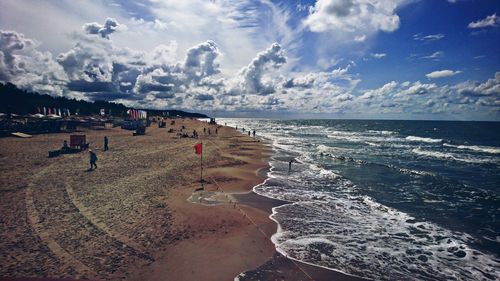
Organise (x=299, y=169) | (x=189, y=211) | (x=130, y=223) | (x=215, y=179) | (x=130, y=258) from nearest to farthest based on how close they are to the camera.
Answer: (x=130, y=258) → (x=130, y=223) → (x=189, y=211) → (x=215, y=179) → (x=299, y=169)

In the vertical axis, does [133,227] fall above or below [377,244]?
above

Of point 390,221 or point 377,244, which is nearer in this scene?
point 377,244

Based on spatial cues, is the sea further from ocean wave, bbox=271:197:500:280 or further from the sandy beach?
the sandy beach

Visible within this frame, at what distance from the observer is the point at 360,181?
2269cm

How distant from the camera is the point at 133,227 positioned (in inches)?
453

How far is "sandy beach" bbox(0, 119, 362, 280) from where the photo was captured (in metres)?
8.77

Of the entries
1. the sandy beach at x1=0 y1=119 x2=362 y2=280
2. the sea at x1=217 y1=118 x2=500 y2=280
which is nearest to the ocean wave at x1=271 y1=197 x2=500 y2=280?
the sea at x1=217 y1=118 x2=500 y2=280

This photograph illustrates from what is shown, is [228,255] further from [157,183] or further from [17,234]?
[157,183]

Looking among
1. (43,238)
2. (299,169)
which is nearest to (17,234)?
(43,238)

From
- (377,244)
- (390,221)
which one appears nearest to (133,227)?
(377,244)

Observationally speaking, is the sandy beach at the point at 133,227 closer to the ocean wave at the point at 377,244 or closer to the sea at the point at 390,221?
the ocean wave at the point at 377,244

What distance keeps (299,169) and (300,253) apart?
16.6 metres

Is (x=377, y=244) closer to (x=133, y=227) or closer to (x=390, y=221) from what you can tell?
(x=390, y=221)

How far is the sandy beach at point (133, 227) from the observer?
877cm
